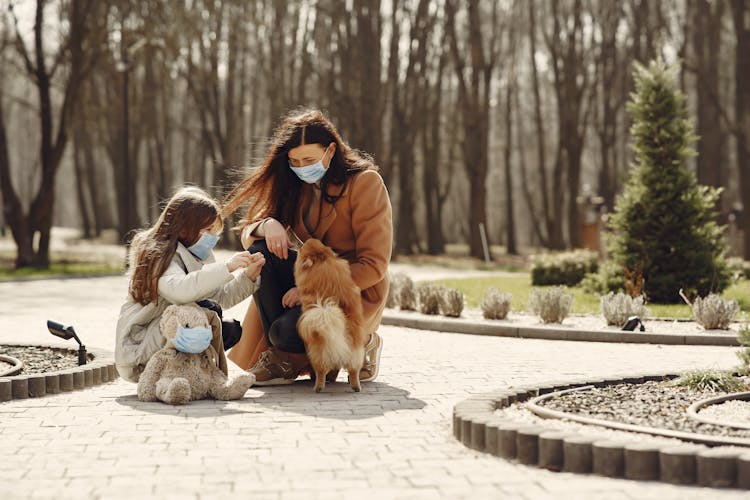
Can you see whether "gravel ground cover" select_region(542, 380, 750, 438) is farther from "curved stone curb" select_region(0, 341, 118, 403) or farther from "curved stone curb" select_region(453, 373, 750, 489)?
"curved stone curb" select_region(0, 341, 118, 403)

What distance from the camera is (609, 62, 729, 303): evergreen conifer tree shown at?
707 inches

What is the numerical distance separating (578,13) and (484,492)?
3449 centimetres

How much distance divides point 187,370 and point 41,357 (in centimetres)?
270

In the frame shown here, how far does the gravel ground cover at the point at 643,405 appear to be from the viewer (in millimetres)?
6051

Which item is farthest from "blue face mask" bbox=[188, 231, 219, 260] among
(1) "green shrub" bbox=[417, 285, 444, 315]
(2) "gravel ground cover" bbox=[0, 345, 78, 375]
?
(1) "green shrub" bbox=[417, 285, 444, 315]

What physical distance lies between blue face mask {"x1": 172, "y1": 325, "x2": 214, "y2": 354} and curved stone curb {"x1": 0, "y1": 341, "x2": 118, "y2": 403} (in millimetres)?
1281

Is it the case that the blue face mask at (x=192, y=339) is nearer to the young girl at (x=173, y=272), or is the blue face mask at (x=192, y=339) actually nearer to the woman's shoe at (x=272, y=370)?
the young girl at (x=173, y=272)

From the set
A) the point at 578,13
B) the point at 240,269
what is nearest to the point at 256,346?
the point at 240,269

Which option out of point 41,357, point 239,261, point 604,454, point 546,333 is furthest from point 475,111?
point 604,454

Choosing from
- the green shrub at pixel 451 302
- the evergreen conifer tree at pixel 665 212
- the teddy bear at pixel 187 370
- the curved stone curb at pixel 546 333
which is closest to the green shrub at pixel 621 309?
the curved stone curb at pixel 546 333

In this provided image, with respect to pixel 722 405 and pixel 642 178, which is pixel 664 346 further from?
pixel 642 178

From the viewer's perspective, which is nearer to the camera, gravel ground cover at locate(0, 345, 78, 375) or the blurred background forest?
gravel ground cover at locate(0, 345, 78, 375)

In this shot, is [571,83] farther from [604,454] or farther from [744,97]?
[604,454]

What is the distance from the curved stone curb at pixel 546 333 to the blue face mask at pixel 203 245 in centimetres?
598
